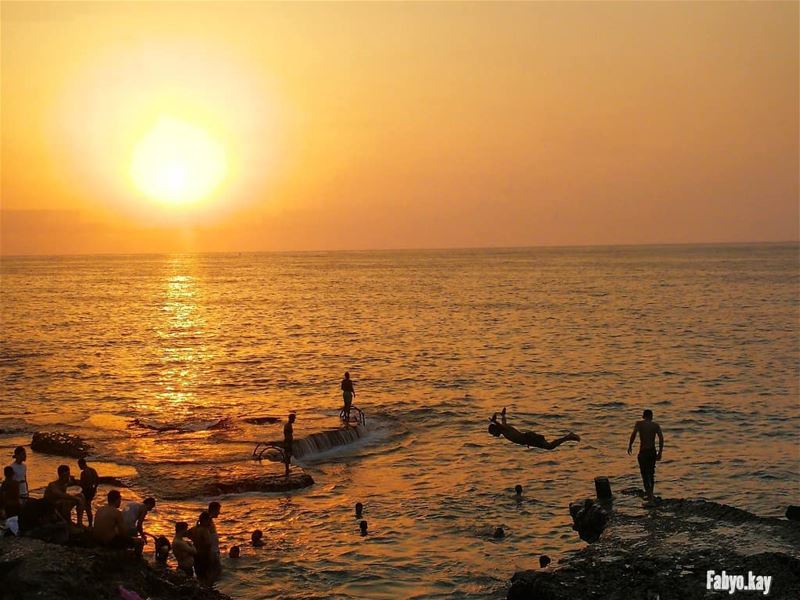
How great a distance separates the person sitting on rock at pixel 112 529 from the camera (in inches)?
664

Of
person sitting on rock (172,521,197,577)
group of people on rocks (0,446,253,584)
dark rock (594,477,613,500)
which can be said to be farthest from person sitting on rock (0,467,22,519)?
dark rock (594,477,613,500)

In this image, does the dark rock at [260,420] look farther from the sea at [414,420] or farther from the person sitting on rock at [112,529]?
the person sitting on rock at [112,529]

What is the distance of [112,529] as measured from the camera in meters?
16.9

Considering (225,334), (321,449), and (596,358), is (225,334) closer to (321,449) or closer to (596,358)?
(596,358)

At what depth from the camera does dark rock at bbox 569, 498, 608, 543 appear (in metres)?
22.5

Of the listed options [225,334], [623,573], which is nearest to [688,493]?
[623,573]

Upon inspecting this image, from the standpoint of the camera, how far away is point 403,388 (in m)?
51.0

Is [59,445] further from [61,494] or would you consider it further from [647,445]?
[647,445]

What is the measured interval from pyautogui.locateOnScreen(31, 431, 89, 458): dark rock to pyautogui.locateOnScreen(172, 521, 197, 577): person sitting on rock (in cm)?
1429

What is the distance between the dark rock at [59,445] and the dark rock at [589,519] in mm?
18742

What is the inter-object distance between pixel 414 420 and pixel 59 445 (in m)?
16.4

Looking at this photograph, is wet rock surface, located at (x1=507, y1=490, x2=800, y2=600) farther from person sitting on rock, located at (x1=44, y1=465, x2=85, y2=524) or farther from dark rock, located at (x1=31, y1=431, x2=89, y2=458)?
dark rock, located at (x1=31, y1=431, x2=89, y2=458)

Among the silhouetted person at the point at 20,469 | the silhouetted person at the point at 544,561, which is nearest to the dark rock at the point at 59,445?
the silhouetted person at the point at 20,469

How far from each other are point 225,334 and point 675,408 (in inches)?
2289
